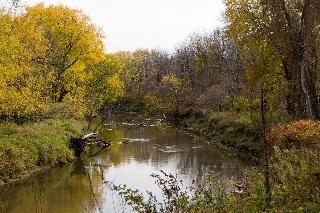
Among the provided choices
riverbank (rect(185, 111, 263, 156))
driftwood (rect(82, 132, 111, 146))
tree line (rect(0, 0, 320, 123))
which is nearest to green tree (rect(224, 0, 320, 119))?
tree line (rect(0, 0, 320, 123))

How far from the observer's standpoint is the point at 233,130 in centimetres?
2575

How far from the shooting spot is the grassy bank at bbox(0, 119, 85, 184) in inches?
567

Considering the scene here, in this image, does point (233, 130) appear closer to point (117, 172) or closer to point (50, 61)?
point (117, 172)

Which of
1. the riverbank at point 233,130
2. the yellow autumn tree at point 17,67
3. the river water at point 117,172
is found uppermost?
the yellow autumn tree at point 17,67

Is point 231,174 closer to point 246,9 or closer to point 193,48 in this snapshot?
point 246,9

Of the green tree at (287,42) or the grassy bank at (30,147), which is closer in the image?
the grassy bank at (30,147)

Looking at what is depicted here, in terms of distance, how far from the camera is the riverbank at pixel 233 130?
21.8m

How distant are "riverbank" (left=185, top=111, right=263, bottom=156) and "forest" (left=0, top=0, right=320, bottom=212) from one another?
0.34ft

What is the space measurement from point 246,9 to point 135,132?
53.7ft

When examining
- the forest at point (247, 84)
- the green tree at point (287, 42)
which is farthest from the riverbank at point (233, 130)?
the green tree at point (287, 42)

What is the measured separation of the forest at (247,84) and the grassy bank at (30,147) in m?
0.16

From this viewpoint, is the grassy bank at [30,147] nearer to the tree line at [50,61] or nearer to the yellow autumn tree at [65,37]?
the tree line at [50,61]

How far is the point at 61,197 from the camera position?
42.5ft

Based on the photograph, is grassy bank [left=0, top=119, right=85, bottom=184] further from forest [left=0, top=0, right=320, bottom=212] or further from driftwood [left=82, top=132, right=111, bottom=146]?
driftwood [left=82, top=132, right=111, bottom=146]
